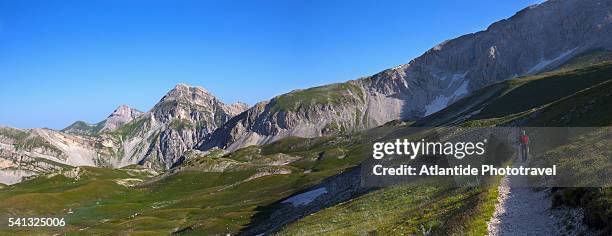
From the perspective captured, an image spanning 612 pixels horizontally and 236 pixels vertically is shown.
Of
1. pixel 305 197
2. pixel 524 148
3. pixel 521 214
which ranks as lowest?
pixel 305 197

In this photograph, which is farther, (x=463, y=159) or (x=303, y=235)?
(x=463, y=159)

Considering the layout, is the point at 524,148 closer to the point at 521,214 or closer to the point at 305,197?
the point at 521,214

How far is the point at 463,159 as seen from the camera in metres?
59.7

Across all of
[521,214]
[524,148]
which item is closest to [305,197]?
[524,148]

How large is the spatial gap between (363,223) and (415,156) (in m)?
33.9

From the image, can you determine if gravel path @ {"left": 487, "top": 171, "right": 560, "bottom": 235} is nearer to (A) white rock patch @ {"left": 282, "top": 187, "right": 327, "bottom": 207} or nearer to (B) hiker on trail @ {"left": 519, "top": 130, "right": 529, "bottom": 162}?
(B) hiker on trail @ {"left": 519, "top": 130, "right": 529, "bottom": 162}

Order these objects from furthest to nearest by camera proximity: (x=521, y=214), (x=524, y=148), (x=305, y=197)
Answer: (x=305, y=197)
(x=524, y=148)
(x=521, y=214)

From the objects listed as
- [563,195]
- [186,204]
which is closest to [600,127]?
[563,195]

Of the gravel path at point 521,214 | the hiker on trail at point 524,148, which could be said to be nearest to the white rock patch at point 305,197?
the hiker on trail at point 524,148

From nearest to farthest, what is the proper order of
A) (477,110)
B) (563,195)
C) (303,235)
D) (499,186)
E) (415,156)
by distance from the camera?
1. (563,195)
2. (499,186)
3. (303,235)
4. (415,156)
5. (477,110)

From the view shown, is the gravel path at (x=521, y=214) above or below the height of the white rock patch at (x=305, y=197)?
above

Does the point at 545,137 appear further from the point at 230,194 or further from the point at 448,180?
the point at 230,194

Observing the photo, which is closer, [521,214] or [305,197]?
[521,214]

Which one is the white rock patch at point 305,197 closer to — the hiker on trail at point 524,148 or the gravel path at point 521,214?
the hiker on trail at point 524,148
